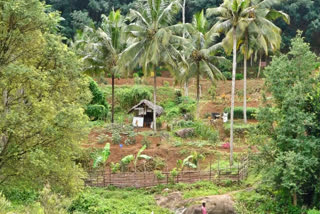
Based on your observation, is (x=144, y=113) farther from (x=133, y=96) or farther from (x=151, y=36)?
(x=151, y=36)

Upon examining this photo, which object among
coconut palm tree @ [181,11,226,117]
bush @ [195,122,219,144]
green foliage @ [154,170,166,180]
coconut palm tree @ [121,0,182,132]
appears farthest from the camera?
coconut palm tree @ [181,11,226,117]

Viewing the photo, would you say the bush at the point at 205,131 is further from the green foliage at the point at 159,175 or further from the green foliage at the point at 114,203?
the green foliage at the point at 114,203

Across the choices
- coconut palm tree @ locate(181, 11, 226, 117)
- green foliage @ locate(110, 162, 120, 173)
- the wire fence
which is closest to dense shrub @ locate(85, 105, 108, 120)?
coconut palm tree @ locate(181, 11, 226, 117)

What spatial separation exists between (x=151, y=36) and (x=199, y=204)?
10.8m

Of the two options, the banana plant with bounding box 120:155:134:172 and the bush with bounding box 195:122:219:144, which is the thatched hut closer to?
the bush with bounding box 195:122:219:144

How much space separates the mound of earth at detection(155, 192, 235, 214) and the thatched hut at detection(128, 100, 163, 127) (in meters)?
10.7

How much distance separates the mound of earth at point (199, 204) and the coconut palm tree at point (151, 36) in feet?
28.0

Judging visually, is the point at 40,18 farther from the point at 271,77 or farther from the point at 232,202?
the point at 232,202

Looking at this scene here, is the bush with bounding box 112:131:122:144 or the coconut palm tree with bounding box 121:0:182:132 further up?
the coconut palm tree with bounding box 121:0:182:132

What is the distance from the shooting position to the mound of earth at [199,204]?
14.5 meters

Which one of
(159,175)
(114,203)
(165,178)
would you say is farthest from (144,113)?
(114,203)

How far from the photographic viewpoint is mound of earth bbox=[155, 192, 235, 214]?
14.5 meters

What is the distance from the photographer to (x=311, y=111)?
14469 mm

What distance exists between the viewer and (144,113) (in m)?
26.4
